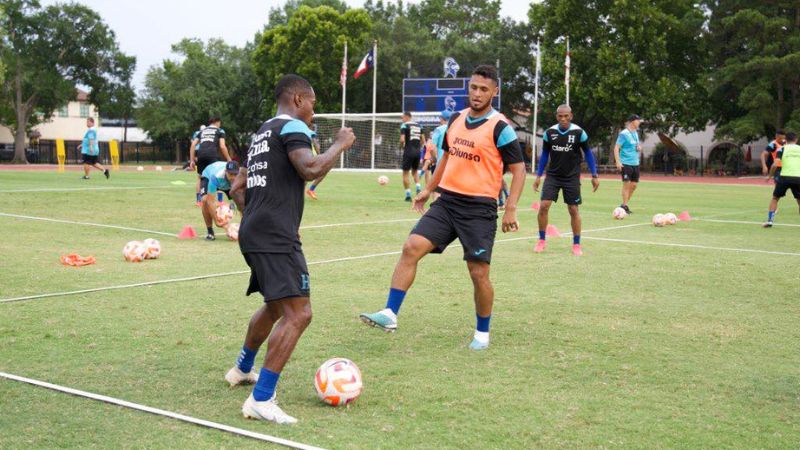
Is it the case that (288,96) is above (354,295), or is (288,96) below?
above

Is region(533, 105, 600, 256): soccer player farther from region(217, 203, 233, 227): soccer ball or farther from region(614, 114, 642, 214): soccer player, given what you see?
region(614, 114, 642, 214): soccer player

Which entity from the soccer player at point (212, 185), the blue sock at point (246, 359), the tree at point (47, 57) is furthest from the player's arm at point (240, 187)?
the tree at point (47, 57)

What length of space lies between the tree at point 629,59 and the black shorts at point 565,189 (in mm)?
41703

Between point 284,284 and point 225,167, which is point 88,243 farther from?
point 284,284

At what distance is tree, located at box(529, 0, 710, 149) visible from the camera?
52469 mm

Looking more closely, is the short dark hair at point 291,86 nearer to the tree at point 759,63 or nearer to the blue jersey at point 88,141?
the blue jersey at point 88,141

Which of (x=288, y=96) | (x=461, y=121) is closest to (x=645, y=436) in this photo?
(x=288, y=96)

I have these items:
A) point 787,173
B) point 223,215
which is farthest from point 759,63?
point 223,215

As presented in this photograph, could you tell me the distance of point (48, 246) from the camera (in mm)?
11969

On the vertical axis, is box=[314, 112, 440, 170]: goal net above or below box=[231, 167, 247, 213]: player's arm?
above

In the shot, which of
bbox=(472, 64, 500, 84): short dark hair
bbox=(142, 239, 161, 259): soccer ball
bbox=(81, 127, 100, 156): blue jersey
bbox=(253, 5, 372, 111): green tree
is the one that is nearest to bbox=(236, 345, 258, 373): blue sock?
bbox=(472, 64, 500, 84): short dark hair

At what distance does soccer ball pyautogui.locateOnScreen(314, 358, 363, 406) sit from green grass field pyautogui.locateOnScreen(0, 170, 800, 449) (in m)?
0.08

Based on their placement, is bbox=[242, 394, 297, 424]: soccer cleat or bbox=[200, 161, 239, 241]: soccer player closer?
bbox=[242, 394, 297, 424]: soccer cleat

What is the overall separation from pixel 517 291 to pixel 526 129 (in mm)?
57564
